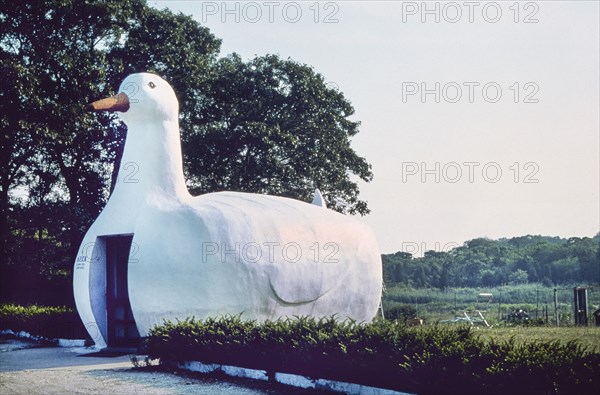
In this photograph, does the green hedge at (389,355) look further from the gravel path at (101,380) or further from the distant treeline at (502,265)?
the distant treeline at (502,265)

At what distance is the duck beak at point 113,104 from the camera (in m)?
→ 16.1

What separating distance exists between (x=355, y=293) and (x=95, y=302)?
5550mm

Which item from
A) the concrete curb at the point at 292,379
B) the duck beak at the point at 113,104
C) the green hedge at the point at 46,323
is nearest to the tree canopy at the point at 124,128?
the green hedge at the point at 46,323

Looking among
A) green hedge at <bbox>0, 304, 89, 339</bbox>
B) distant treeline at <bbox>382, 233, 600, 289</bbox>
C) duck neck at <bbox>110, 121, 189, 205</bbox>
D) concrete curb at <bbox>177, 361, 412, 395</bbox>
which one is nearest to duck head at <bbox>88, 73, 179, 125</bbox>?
duck neck at <bbox>110, 121, 189, 205</bbox>

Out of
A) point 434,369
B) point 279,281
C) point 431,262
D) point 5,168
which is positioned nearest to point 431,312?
point 431,262

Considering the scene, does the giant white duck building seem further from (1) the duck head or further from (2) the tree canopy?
(2) the tree canopy

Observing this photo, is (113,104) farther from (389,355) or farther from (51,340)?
(389,355)

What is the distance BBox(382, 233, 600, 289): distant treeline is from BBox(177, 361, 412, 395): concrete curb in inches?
915

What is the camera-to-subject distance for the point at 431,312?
→ 120 feet

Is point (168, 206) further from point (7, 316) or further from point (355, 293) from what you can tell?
point (7, 316)

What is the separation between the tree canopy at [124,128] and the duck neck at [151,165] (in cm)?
910

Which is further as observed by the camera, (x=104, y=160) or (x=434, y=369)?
(x=104, y=160)

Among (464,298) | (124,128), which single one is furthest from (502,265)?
(124,128)

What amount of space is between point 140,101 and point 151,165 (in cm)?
136
